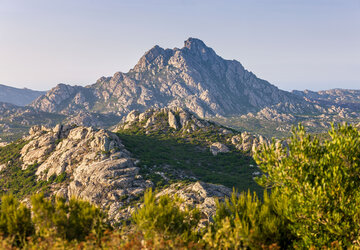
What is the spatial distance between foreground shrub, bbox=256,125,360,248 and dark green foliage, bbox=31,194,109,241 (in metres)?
13.6

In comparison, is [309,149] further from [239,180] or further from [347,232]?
[239,180]

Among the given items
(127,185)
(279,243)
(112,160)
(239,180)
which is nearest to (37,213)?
(279,243)

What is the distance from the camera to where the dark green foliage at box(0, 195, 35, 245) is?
1547 centimetres

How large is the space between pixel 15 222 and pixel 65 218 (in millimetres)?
3250

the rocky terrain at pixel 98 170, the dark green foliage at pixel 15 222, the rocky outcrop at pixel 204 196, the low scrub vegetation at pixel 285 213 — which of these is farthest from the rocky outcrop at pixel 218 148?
the dark green foliage at pixel 15 222

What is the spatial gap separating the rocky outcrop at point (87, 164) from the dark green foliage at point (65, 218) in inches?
1166

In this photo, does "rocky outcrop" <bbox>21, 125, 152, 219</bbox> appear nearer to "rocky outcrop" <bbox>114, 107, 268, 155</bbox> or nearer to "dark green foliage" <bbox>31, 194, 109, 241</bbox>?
"dark green foliage" <bbox>31, 194, 109, 241</bbox>

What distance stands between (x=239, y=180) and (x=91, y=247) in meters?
63.9

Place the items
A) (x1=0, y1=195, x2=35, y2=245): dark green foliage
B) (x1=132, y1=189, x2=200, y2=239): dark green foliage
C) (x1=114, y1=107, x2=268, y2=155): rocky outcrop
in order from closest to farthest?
(x1=0, y1=195, x2=35, y2=245): dark green foliage
(x1=132, y1=189, x2=200, y2=239): dark green foliage
(x1=114, y1=107, x2=268, y2=155): rocky outcrop

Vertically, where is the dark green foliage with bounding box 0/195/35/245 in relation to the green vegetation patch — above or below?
Result: above

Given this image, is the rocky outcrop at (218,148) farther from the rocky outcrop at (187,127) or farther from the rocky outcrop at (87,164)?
the rocky outcrop at (87,164)

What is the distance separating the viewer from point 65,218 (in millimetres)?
15992

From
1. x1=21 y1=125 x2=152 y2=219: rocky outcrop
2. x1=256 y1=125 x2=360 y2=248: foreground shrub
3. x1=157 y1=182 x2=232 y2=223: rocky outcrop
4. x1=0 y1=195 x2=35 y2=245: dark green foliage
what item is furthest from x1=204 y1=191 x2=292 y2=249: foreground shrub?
x1=21 y1=125 x2=152 y2=219: rocky outcrop

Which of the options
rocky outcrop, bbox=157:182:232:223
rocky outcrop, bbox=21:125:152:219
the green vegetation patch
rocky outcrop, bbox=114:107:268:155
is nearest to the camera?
rocky outcrop, bbox=157:182:232:223
